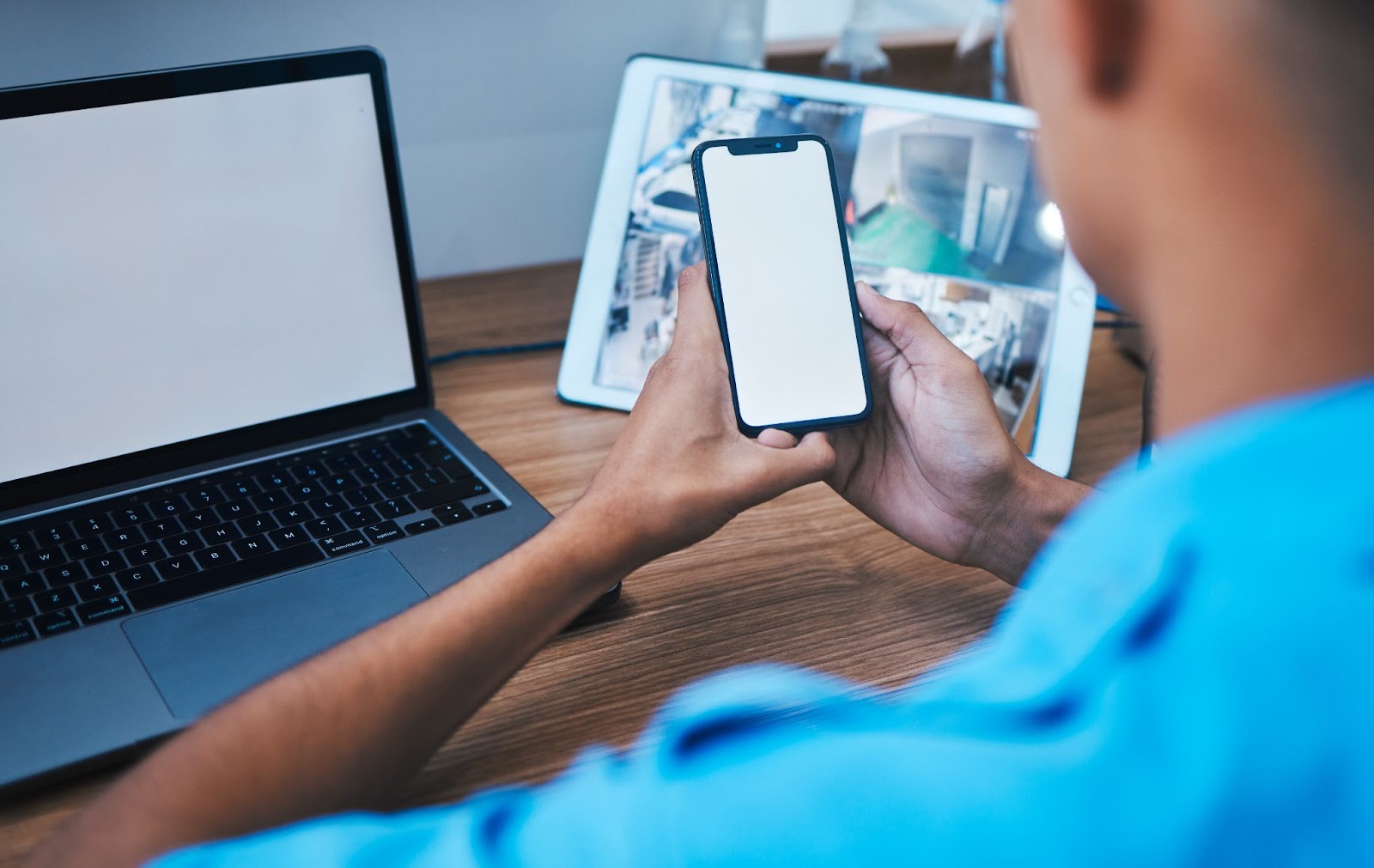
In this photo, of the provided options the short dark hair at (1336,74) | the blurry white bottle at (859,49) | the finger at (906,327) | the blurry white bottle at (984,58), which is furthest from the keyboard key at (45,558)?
the blurry white bottle at (984,58)

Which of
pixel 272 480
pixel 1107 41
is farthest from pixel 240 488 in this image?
pixel 1107 41

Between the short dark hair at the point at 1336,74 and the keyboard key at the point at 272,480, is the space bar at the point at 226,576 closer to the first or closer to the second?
the keyboard key at the point at 272,480

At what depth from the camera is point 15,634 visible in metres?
0.58

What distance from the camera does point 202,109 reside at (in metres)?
0.71

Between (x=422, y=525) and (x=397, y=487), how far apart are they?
0.16 ft

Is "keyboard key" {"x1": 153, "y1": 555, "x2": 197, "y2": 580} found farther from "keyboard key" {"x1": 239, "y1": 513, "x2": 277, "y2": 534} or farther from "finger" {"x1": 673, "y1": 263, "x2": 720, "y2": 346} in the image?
"finger" {"x1": 673, "y1": 263, "x2": 720, "y2": 346}

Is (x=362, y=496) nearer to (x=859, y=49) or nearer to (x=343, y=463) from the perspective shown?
(x=343, y=463)

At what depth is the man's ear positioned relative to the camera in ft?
1.17

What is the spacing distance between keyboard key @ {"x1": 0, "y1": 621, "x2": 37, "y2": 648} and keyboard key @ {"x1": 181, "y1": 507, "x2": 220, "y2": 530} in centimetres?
11

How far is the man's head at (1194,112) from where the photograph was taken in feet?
1.05

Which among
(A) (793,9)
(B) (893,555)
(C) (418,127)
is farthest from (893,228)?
(A) (793,9)

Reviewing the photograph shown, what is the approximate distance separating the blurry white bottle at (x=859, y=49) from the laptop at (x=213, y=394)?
0.55 metres

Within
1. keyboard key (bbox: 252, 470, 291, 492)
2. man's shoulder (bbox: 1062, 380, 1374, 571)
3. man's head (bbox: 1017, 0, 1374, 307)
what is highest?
man's head (bbox: 1017, 0, 1374, 307)

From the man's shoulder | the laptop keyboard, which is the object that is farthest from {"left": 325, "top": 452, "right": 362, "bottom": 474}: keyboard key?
the man's shoulder
